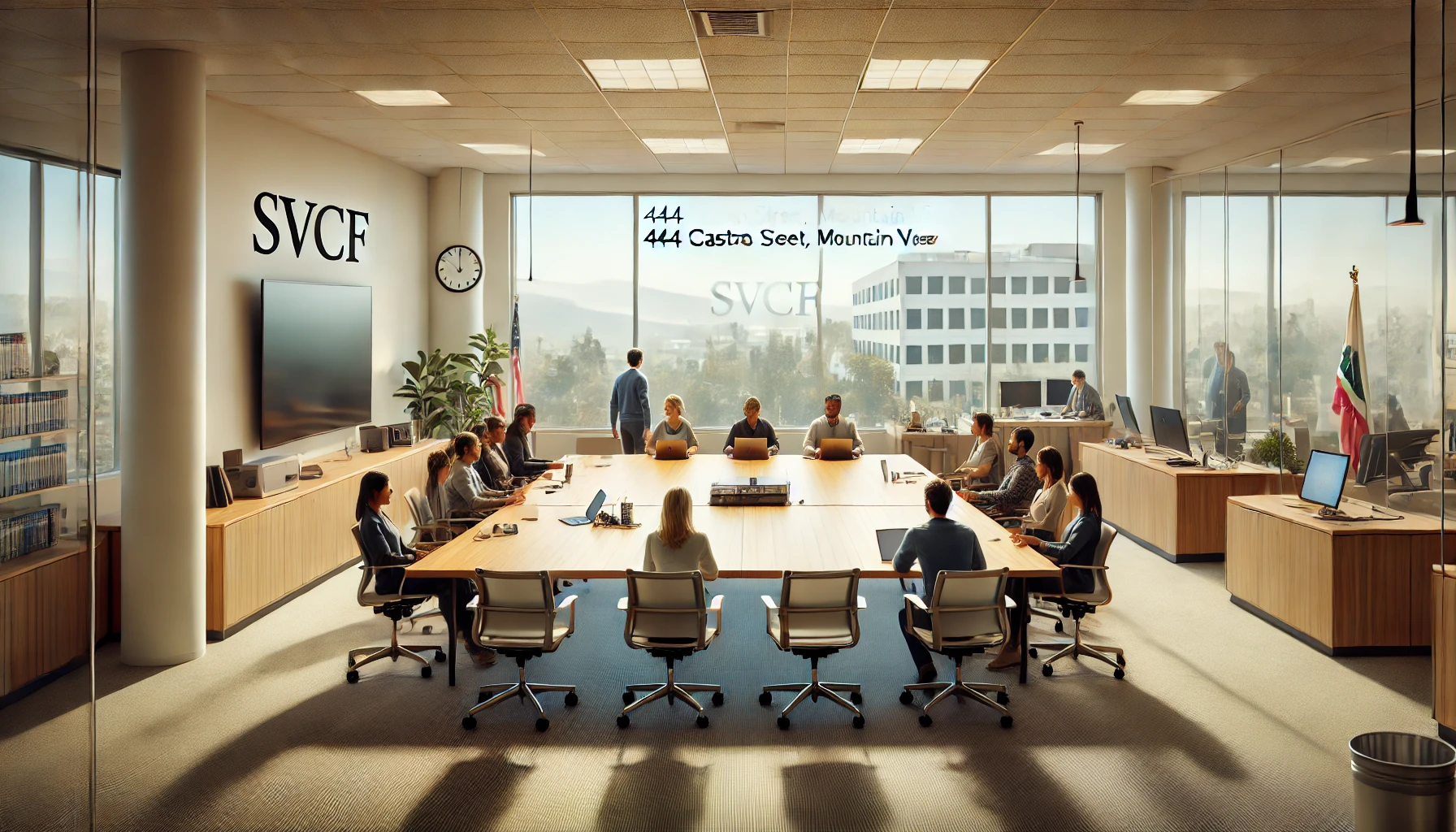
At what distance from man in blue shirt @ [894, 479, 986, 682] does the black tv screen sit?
550cm

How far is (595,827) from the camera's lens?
412cm

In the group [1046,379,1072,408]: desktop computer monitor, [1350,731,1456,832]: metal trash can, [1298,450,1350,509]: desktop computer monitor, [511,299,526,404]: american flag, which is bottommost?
[1350,731,1456,832]: metal trash can

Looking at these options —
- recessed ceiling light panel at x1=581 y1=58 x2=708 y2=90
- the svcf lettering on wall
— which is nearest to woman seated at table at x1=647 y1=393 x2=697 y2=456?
recessed ceiling light panel at x1=581 y1=58 x2=708 y2=90

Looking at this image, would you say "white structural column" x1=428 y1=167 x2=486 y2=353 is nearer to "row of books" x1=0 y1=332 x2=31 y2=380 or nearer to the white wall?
the white wall

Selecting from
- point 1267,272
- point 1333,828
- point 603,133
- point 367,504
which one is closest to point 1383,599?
point 1333,828

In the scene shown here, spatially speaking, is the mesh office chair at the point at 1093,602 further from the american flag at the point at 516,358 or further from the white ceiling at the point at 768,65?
the american flag at the point at 516,358

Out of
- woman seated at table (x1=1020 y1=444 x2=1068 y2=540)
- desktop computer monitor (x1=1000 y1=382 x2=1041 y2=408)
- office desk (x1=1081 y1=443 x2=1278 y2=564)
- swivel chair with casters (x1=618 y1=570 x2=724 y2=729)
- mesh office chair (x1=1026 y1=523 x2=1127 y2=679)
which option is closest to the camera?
swivel chair with casters (x1=618 y1=570 x2=724 y2=729)

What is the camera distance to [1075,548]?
5879 millimetres

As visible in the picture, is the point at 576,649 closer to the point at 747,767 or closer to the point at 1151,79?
the point at 747,767

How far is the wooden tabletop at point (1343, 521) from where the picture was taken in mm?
6195

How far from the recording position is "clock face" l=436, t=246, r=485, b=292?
39.6 feet

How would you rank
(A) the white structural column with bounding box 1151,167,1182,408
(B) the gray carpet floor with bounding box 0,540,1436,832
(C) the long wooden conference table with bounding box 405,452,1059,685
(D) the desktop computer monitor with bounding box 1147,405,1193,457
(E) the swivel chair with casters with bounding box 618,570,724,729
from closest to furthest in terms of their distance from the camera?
(B) the gray carpet floor with bounding box 0,540,1436,832 → (E) the swivel chair with casters with bounding box 618,570,724,729 → (C) the long wooden conference table with bounding box 405,452,1059,685 → (D) the desktop computer monitor with bounding box 1147,405,1193,457 → (A) the white structural column with bounding box 1151,167,1182,408

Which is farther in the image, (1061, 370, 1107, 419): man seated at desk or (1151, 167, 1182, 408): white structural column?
(1061, 370, 1107, 419): man seated at desk

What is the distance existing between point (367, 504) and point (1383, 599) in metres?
6.20
